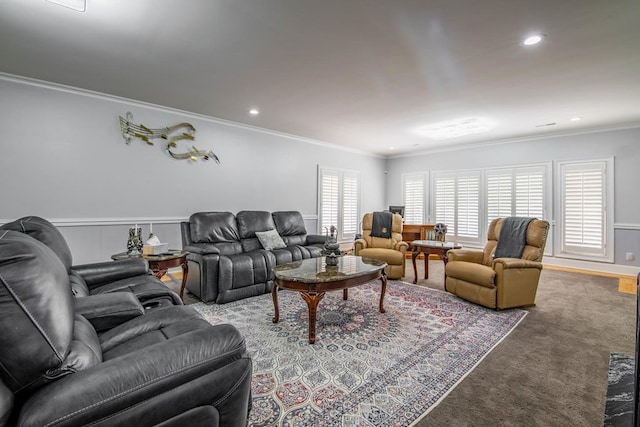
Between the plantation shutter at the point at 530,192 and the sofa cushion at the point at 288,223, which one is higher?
the plantation shutter at the point at 530,192

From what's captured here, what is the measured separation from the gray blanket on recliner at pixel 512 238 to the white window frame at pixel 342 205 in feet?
12.0

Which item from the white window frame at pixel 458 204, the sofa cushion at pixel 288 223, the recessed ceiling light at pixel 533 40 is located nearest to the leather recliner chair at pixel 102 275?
the sofa cushion at pixel 288 223

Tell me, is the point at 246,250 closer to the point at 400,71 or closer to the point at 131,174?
the point at 131,174

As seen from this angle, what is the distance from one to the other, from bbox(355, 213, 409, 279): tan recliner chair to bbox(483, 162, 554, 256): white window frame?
2914 millimetres

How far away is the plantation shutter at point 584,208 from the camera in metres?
5.39

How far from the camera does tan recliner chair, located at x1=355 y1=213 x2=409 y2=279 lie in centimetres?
455

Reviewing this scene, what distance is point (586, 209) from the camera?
218 inches

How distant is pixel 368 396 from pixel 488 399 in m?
0.75

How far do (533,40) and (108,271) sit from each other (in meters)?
4.16

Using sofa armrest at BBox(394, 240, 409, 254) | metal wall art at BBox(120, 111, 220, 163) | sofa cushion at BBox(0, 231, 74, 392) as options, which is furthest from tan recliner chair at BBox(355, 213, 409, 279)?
sofa cushion at BBox(0, 231, 74, 392)

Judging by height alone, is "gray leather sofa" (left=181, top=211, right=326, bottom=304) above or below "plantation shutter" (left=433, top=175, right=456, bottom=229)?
below

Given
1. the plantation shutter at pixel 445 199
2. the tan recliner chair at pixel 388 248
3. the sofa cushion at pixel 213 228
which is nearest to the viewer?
the sofa cushion at pixel 213 228

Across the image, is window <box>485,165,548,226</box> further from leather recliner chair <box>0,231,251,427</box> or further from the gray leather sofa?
leather recliner chair <box>0,231,251,427</box>

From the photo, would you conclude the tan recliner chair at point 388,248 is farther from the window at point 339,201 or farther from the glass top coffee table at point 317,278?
the window at point 339,201
